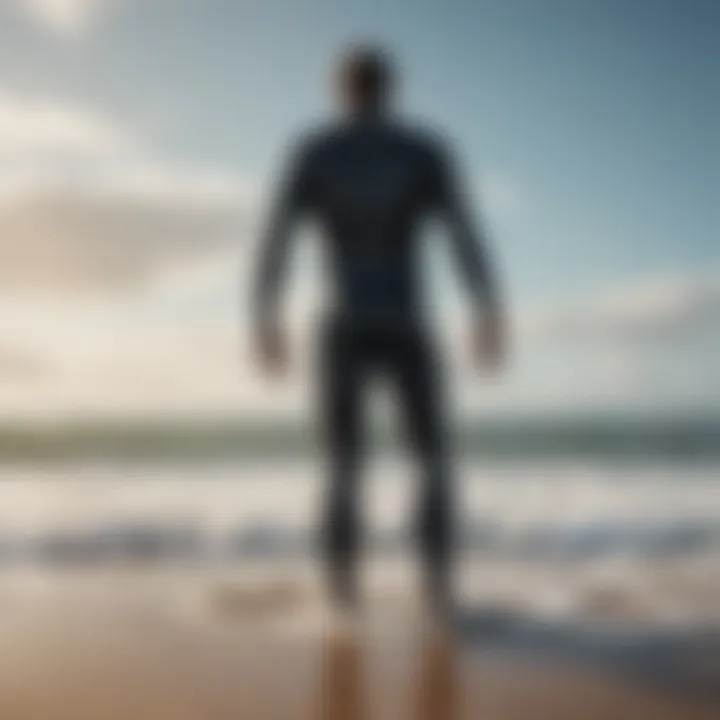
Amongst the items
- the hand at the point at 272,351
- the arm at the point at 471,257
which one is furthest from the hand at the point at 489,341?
the hand at the point at 272,351

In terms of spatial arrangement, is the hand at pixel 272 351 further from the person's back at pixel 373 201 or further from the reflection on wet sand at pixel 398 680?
the reflection on wet sand at pixel 398 680

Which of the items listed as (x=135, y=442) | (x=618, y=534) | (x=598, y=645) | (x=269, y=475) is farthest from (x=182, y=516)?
(x=135, y=442)

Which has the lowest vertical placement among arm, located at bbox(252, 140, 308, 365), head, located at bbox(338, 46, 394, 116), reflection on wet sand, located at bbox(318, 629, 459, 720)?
reflection on wet sand, located at bbox(318, 629, 459, 720)

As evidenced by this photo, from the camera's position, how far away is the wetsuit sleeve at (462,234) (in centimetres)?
249

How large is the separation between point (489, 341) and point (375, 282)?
35cm

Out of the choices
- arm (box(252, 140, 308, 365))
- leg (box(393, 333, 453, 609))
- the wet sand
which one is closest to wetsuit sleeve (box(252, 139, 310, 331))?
arm (box(252, 140, 308, 365))

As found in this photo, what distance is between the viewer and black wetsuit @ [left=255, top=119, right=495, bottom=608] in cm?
247

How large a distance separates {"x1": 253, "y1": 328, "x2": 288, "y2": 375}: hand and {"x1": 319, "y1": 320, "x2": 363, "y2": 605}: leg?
118 mm

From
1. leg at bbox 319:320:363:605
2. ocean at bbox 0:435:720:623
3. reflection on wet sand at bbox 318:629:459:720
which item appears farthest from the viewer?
ocean at bbox 0:435:720:623

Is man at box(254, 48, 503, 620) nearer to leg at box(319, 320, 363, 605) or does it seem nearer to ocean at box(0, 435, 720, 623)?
leg at box(319, 320, 363, 605)

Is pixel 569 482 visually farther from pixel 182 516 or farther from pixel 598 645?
pixel 598 645

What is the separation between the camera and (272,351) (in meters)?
2.51

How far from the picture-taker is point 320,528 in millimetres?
2527

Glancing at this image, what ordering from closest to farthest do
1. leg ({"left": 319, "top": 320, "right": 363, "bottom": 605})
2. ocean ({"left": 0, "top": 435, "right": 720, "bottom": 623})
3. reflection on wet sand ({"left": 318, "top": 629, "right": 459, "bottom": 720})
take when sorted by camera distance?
reflection on wet sand ({"left": 318, "top": 629, "right": 459, "bottom": 720})
leg ({"left": 319, "top": 320, "right": 363, "bottom": 605})
ocean ({"left": 0, "top": 435, "right": 720, "bottom": 623})
